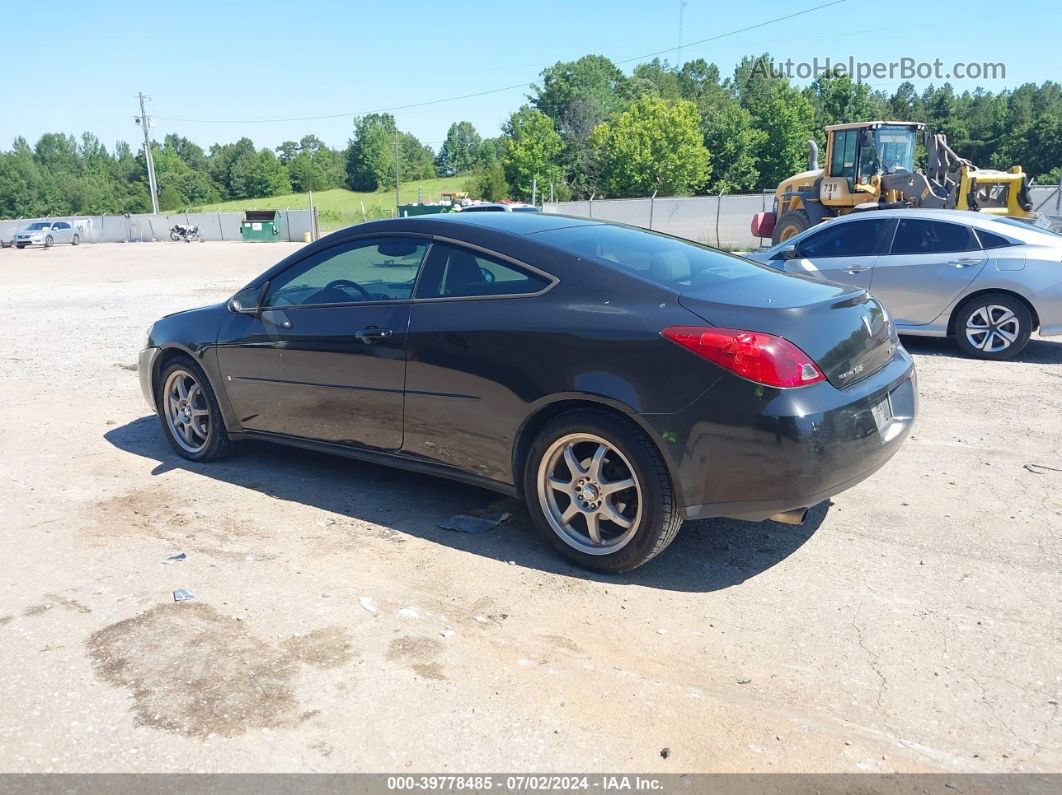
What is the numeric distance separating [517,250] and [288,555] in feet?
6.40

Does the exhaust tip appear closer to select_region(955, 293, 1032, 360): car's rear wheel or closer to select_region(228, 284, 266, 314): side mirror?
select_region(228, 284, 266, 314): side mirror

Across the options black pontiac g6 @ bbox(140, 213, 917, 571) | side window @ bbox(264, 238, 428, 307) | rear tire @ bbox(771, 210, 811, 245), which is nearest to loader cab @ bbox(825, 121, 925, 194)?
rear tire @ bbox(771, 210, 811, 245)

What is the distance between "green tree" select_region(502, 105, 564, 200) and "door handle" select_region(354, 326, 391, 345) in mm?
76259

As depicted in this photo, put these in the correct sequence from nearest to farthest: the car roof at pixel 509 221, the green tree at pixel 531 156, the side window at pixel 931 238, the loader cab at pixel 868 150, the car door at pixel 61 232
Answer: the car roof at pixel 509 221, the side window at pixel 931 238, the loader cab at pixel 868 150, the car door at pixel 61 232, the green tree at pixel 531 156

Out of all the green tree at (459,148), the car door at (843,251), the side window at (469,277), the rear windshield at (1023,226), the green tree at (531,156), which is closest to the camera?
the side window at (469,277)

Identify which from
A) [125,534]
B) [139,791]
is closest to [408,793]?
[139,791]

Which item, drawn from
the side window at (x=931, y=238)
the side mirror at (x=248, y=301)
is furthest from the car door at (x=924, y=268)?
the side mirror at (x=248, y=301)

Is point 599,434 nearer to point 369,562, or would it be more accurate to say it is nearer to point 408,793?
point 369,562

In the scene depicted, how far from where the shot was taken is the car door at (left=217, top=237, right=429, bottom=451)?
14.9 ft

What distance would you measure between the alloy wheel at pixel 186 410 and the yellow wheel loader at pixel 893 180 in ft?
48.1

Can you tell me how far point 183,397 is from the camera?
5750 millimetres

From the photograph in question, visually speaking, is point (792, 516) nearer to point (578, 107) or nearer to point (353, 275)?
point (353, 275)

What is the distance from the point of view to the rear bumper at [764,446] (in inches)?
135

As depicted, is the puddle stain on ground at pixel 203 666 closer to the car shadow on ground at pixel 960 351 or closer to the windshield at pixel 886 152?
the car shadow on ground at pixel 960 351
